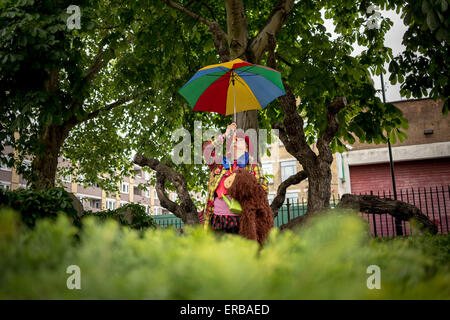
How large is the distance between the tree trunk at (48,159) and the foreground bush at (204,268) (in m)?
11.4

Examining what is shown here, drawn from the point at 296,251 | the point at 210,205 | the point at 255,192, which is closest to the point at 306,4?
the point at 210,205

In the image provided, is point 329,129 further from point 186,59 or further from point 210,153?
point 186,59

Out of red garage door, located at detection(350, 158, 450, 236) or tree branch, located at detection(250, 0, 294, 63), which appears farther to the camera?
red garage door, located at detection(350, 158, 450, 236)

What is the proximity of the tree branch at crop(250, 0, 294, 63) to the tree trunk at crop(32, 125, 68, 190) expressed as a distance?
297 inches

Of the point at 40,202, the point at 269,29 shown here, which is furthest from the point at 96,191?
the point at 40,202

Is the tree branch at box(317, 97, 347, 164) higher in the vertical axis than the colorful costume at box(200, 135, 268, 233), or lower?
higher

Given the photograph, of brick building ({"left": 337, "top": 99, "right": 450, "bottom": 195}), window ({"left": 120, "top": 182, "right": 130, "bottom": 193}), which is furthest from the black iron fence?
window ({"left": 120, "top": 182, "right": 130, "bottom": 193})

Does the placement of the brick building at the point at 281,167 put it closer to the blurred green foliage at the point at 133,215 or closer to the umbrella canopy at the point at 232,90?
the blurred green foliage at the point at 133,215

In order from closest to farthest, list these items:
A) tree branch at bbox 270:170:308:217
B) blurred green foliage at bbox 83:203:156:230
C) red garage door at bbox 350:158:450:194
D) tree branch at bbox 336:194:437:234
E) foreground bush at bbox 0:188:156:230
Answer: foreground bush at bbox 0:188:156:230 < tree branch at bbox 336:194:437:234 < tree branch at bbox 270:170:308:217 < blurred green foliage at bbox 83:203:156:230 < red garage door at bbox 350:158:450:194

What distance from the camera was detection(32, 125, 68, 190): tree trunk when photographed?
1074 centimetres

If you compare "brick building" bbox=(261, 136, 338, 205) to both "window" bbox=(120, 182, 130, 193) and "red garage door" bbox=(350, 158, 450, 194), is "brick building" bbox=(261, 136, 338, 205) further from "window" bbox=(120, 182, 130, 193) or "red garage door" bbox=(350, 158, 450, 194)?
"window" bbox=(120, 182, 130, 193)

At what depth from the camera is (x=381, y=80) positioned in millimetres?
17469

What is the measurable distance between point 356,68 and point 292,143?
2956 millimetres
